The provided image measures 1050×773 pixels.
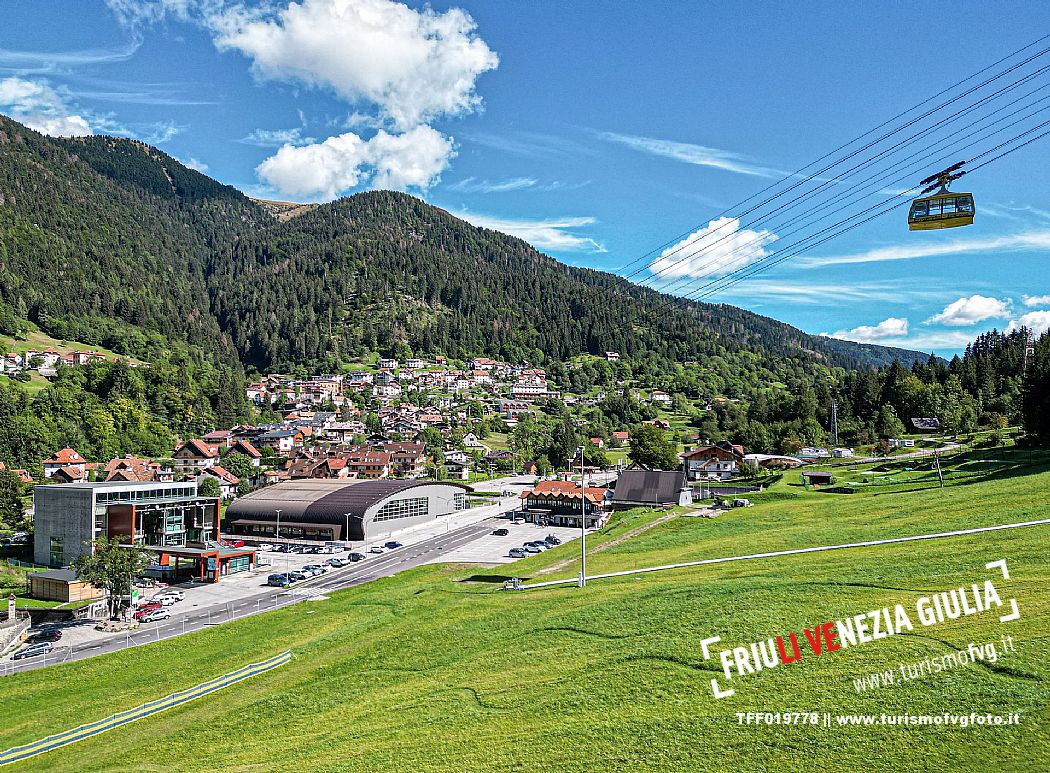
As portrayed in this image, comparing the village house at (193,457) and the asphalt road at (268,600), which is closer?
the asphalt road at (268,600)

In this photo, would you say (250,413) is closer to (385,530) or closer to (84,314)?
(84,314)

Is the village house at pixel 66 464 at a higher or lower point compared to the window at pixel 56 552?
higher

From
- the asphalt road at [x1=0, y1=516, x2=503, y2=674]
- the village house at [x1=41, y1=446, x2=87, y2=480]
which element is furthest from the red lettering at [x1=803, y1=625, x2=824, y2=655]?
the village house at [x1=41, y1=446, x2=87, y2=480]

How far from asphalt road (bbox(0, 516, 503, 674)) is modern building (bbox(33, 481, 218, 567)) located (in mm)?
14799

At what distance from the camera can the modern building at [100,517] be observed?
5462 centimetres

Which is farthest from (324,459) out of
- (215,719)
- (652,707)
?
(652,707)

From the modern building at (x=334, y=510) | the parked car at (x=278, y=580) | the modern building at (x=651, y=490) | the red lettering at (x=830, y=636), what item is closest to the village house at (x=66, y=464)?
the modern building at (x=334, y=510)

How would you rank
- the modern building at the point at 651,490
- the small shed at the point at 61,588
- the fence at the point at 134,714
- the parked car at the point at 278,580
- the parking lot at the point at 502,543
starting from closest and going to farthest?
the fence at the point at 134,714
the small shed at the point at 61,588
the parked car at the point at 278,580
the parking lot at the point at 502,543
the modern building at the point at 651,490

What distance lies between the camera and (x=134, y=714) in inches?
839

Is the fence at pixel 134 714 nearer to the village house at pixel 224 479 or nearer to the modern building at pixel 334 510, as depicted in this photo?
the modern building at pixel 334 510

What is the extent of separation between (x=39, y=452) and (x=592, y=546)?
313 feet

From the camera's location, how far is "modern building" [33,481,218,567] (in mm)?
54625

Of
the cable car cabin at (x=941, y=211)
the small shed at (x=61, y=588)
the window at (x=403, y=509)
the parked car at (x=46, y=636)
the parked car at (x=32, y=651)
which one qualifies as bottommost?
the parked car at (x=46, y=636)

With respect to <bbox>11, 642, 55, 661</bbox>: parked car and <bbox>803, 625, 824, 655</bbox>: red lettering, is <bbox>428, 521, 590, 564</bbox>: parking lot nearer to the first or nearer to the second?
<bbox>11, 642, 55, 661</bbox>: parked car
